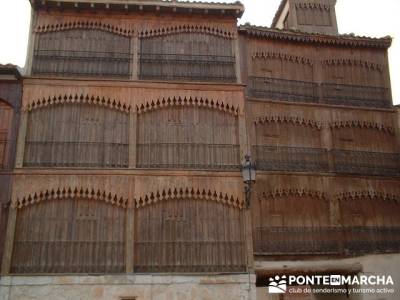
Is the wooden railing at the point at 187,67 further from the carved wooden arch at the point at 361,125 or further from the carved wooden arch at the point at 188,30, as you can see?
the carved wooden arch at the point at 361,125

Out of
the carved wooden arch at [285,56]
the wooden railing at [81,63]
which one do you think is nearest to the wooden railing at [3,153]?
the wooden railing at [81,63]

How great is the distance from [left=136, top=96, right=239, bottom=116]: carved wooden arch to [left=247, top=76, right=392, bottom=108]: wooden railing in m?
1.44

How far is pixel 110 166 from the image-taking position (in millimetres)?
16203

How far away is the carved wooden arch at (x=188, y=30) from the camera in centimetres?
1820

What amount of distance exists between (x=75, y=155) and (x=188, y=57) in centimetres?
571

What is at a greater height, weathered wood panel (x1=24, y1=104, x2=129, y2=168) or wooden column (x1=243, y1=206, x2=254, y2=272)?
weathered wood panel (x1=24, y1=104, x2=129, y2=168)

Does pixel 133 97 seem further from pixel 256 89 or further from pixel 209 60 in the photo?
pixel 256 89

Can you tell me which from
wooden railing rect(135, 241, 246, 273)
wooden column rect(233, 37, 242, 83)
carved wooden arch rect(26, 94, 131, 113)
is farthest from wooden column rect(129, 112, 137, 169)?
wooden column rect(233, 37, 242, 83)

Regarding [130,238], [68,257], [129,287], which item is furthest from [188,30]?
→ [129,287]

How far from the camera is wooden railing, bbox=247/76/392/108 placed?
1860 cm

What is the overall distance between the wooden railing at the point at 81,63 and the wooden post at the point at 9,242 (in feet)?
17.3

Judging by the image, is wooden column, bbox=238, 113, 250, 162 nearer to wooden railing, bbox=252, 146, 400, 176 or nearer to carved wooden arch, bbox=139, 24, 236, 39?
wooden railing, bbox=252, 146, 400, 176

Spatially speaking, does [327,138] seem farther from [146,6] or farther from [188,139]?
[146,6]

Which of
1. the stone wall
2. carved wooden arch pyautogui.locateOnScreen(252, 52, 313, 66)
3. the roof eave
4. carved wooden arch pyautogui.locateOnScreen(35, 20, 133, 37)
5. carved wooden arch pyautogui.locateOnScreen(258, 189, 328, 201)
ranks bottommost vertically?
the stone wall
